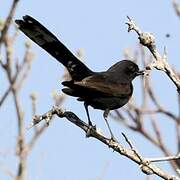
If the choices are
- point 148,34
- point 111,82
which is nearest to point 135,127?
point 111,82

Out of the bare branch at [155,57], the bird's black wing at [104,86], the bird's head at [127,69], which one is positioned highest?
the bird's head at [127,69]

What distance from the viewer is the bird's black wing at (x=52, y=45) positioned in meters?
4.12

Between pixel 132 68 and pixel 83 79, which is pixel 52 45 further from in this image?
pixel 132 68

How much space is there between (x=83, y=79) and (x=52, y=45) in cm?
36

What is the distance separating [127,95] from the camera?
15.5 ft

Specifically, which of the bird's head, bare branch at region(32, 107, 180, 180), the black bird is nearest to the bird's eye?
the bird's head

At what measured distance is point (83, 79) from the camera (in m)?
4.50

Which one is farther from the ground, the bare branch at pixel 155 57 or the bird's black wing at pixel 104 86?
the bird's black wing at pixel 104 86

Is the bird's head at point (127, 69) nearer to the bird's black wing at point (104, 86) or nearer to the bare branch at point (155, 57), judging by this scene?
the bird's black wing at point (104, 86)

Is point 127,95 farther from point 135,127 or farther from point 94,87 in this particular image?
point 135,127

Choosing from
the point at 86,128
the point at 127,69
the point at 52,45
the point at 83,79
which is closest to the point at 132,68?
the point at 127,69

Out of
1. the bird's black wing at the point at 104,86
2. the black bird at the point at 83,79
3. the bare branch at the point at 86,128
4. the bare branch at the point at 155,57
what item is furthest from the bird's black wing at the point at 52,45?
the bare branch at the point at 155,57

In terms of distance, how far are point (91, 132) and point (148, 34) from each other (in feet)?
2.39

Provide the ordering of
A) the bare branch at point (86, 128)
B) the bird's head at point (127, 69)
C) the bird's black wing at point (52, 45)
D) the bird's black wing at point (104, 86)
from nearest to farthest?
the bare branch at point (86, 128) → the bird's black wing at point (52, 45) → the bird's black wing at point (104, 86) → the bird's head at point (127, 69)
